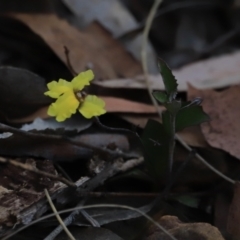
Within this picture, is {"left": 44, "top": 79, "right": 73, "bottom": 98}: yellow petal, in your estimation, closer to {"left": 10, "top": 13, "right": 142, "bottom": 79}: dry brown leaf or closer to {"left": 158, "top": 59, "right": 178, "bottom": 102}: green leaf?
{"left": 158, "top": 59, "right": 178, "bottom": 102}: green leaf

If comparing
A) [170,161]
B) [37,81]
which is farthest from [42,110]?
[170,161]

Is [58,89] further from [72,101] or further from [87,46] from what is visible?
[87,46]

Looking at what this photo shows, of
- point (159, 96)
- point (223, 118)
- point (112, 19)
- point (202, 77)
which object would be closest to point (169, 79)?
point (159, 96)

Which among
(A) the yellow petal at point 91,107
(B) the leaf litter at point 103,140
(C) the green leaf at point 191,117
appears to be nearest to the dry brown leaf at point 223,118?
(B) the leaf litter at point 103,140

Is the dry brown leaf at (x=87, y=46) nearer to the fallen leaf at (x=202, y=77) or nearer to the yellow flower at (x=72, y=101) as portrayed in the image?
the fallen leaf at (x=202, y=77)

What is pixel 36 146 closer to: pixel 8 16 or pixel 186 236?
pixel 186 236

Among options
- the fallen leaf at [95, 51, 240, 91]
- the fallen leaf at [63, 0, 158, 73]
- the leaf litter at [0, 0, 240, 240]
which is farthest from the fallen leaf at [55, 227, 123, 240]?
the fallen leaf at [63, 0, 158, 73]
